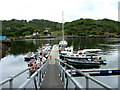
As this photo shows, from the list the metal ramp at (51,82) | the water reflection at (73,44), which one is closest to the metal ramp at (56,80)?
the metal ramp at (51,82)

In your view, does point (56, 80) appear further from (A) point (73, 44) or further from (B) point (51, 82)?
(A) point (73, 44)

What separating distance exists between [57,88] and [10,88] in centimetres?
356

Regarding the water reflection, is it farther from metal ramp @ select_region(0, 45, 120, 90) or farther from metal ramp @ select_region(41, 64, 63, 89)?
metal ramp @ select_region(0, 45, 120, 90)

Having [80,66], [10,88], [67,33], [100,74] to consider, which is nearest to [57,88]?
[10,88]

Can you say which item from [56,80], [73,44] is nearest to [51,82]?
[56,80]

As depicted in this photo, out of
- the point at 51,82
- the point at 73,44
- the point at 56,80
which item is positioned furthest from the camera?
the point at 73,44

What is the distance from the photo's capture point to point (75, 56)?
123 ft

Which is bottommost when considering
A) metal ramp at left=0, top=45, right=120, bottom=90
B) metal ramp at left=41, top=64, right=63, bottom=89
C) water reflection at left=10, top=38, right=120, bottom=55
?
water reflection at left=10, top=38, right=120, bottom=55

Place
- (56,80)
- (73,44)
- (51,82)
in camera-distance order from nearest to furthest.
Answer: (51,82) → (56,80) → (73,44)

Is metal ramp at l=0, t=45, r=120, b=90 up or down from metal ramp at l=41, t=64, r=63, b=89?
up

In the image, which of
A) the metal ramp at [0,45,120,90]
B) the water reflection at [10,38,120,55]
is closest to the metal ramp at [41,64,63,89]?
the metal ramp at [0,45,120,90]

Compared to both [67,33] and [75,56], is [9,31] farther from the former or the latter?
[75,56]

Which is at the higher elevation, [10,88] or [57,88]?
[10,88]

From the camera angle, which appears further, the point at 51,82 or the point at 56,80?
the point at 56,80
